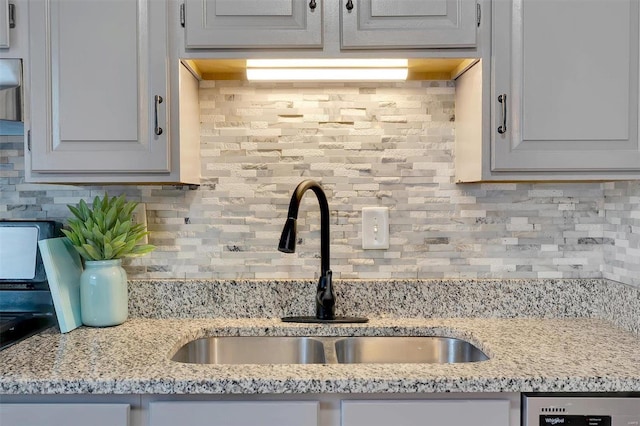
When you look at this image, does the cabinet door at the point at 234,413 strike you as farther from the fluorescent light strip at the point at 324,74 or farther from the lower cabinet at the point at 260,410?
the fluorescent light strip at the point at 324,74

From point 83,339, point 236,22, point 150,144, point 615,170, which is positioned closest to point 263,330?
point 83,339

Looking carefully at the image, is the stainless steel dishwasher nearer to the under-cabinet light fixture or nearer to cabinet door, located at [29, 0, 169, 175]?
the under-cabinet light fixture

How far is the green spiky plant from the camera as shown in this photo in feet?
5.25

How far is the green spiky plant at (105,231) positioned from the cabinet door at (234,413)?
59cm

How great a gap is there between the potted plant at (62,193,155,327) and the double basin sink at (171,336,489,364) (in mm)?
303

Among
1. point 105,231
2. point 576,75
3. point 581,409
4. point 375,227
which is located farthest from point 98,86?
point 581,409

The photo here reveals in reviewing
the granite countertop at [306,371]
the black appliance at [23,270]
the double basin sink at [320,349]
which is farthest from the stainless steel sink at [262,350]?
the black appliance at [23,270]

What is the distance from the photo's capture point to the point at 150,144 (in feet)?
4.91

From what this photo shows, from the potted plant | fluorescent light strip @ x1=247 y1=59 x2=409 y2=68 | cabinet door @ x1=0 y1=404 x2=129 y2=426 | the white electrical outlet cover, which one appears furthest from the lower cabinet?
fluorescent light strip @ x1=247 y1=59 x2=409 y2=68

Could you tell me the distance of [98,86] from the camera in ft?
4.88

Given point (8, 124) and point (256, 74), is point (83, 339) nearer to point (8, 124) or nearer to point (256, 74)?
point (8, 124)

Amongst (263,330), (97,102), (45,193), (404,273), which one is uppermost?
(97,102)

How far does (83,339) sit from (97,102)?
67cm

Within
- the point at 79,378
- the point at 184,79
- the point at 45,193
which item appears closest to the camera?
the point at 79,378
